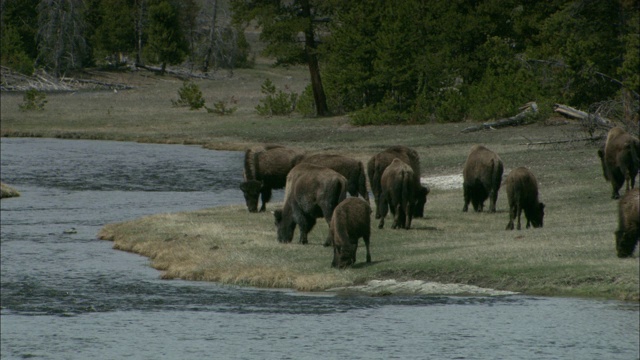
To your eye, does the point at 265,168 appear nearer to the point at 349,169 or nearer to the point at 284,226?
the point at 349,169

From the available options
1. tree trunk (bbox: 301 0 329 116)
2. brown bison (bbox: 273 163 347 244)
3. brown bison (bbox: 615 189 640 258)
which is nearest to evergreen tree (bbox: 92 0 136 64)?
tree trunk (bbox: 301 0 329 116)

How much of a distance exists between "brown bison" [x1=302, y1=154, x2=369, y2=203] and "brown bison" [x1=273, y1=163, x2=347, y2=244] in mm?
2518

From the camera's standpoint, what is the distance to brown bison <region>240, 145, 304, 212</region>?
29.1m

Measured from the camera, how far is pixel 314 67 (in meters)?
65.5

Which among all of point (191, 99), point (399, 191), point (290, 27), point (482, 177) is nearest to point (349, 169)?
point (399, 191)

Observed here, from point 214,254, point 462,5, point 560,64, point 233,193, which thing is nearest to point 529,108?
point 560,64

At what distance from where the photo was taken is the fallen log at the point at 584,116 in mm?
39594

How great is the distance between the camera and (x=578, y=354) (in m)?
15.5

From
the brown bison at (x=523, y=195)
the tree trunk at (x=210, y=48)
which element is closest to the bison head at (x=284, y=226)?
the brown bison at (x=523, y=195)

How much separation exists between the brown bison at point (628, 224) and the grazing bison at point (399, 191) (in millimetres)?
5852

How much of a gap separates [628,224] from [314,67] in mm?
47584

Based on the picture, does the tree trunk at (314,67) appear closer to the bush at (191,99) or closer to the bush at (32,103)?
the bush at (191,99)

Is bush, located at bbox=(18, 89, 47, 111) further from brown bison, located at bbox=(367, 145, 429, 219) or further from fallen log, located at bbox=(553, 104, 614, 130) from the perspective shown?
brown bison, located at bbox=(367, 145, 429, 219)

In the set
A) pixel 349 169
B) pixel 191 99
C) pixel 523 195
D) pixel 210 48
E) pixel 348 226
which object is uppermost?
pixel 210 48
